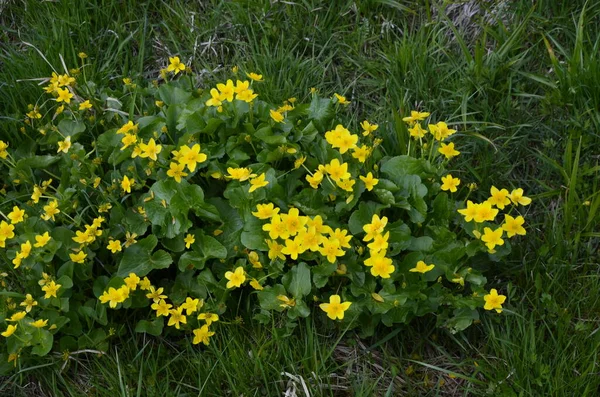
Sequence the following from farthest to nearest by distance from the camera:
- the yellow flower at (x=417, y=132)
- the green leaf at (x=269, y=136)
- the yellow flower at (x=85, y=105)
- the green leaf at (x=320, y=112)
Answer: the yellow flower at (x=85, y=105), the green leaf at (x=320, y=112), the yellow flower at (x=417, y=132), the green leaf at (x=269, y=136)

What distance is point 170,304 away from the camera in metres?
2.58

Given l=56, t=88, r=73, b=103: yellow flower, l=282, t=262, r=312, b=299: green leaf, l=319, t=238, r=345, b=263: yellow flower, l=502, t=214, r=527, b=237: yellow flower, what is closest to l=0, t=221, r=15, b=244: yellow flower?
l=56, t=88, r=73, b=103: yellow flower

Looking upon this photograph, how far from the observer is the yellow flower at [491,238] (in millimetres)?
2484

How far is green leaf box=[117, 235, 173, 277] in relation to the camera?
8.70ft

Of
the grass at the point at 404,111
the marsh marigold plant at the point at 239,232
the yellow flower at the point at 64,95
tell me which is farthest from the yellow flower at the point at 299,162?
the yellow flower at the point at 64,95

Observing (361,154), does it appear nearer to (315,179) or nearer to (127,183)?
(315,179)

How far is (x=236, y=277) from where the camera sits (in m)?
2.50

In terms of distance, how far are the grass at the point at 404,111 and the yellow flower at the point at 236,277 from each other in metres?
0.23

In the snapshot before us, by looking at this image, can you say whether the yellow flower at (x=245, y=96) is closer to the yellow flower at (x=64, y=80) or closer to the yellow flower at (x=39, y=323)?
the yellow flower at (x=64, y=80)

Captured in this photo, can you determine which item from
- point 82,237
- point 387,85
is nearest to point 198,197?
point 82,237

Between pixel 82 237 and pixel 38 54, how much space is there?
134 centimetres

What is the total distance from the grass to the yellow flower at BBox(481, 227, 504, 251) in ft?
1.02

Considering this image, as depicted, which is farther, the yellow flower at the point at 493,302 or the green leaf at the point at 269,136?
the green leaf at the point at 269,136

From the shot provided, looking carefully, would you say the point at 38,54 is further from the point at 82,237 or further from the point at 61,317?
the point at 61,317
